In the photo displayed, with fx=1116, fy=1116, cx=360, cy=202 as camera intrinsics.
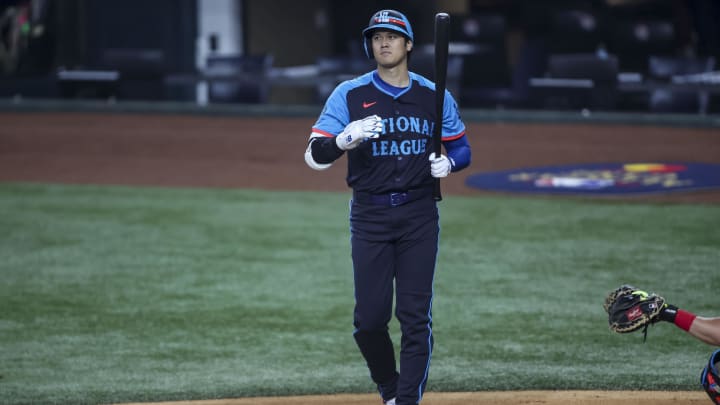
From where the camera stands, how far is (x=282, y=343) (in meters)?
7.09

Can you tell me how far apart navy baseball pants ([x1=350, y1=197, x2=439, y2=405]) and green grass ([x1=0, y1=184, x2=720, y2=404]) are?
1092 mm

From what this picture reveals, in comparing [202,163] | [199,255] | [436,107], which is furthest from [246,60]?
[436,107]

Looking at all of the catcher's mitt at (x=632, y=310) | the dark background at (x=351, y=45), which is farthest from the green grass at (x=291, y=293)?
the dark background at (x=351, y=45)

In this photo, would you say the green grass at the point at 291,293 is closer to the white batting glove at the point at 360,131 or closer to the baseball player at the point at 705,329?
the baseball player at the point at 705,329

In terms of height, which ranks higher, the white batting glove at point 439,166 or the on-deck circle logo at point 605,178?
the white batting glove at point 439,166

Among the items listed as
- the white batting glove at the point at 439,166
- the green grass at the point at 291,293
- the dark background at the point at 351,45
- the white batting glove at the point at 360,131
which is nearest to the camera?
the white batting glove at the point at 360,131

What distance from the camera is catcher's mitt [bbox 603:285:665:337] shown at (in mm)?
4688

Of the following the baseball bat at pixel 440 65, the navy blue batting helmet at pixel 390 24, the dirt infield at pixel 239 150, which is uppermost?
the navy blue batting helmet at pixel 390 24

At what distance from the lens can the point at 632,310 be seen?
4727 millimetres

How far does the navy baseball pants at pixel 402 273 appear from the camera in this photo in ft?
16.4

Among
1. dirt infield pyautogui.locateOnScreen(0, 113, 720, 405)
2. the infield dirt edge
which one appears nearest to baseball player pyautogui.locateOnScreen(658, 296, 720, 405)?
the infield dirt edge

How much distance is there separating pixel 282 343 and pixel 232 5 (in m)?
16.6

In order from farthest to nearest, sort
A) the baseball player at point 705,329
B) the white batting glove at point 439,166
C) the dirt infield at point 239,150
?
the dirt infield at point 239,150 → the white batting glove at point 439,166 → the baseball player at point 705,329

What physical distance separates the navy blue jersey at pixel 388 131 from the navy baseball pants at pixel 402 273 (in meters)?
0.12
